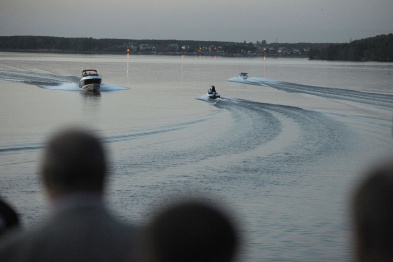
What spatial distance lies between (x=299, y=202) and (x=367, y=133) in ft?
32.7

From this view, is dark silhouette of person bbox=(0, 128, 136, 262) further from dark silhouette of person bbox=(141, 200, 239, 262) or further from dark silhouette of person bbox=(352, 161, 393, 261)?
dark silhouette of person bbox=(352, 161, 393, 261)

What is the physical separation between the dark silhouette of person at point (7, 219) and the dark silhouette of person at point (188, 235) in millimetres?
292

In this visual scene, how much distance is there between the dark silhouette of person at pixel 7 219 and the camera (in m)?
0.90

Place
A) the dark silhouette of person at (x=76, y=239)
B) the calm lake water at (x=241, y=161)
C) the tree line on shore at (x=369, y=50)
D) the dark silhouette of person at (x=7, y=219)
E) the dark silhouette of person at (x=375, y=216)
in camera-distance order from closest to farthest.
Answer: the dark silhouette of person at (x=76, y=239), the dark silhouette of person at (x=7, y=219), the dark silhouette of person at (x=375, y=216), the calm lake water at (x=241, y=161), the tree line on shore at (x=369, y=50)

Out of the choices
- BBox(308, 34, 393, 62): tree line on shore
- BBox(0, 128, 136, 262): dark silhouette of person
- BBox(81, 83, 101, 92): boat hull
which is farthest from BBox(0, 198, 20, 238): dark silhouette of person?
BBox(308, 34, 393, 62): tree line on shore

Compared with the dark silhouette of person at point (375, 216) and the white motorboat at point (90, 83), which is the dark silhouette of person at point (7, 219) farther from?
the white motorboat at point (90, 83)

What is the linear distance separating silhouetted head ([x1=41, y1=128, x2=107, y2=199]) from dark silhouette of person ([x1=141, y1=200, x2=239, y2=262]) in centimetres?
57

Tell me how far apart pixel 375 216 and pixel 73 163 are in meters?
0.88

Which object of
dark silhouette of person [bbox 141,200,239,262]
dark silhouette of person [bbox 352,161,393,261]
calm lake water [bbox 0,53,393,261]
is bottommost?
calm lake water [bbox 0,53,393,261]

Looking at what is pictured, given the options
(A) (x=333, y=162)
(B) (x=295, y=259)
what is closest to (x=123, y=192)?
(B) (x=295, y=259)

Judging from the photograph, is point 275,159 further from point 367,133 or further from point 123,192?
point 367,133

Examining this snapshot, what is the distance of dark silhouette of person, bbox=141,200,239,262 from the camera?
2.57 feet

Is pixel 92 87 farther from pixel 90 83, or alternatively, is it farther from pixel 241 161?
pixel 241 161

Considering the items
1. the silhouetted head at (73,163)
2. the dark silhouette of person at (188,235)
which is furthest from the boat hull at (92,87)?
the dark silhouette of person at (188,235)
